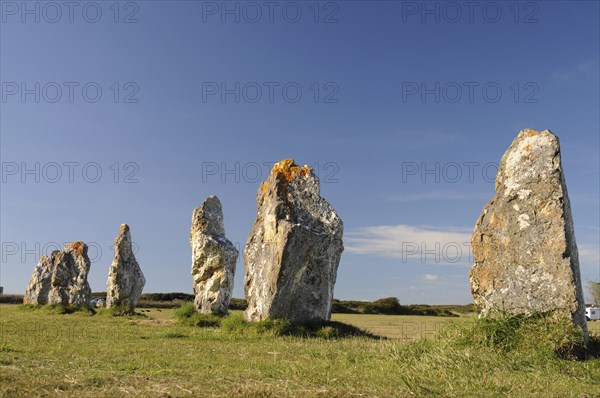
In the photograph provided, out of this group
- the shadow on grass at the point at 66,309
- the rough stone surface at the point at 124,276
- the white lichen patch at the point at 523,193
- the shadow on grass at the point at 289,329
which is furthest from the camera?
the rough stone surface at the point at 124,276

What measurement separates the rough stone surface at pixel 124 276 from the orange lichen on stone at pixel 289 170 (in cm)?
1583

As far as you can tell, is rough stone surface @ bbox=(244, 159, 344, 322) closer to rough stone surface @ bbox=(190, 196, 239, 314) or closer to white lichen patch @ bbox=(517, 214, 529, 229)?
white lichen patch @ bbox=(517, 214, 529, 229)

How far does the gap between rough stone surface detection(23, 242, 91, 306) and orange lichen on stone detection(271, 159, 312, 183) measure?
20.2m

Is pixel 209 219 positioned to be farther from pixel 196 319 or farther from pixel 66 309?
pixel 66 309

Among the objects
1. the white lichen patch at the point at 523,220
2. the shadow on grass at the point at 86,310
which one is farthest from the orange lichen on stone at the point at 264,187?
the shadow on grass at the point at 86,310

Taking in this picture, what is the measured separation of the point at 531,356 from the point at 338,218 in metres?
9.00

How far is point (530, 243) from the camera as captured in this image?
11828 millimetres

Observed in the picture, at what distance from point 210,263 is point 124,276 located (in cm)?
880

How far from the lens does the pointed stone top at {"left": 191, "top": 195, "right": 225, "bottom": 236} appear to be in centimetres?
2748

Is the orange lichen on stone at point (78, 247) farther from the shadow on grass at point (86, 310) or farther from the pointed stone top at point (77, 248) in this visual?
the shadow on grass at point (86, 310)

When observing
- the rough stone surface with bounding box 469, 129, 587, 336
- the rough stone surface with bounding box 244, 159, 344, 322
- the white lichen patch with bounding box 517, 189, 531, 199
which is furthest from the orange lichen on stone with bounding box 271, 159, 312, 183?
the white lichen patch with bounding box 517, 189, 531, 199

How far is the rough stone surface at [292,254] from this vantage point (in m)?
17.3

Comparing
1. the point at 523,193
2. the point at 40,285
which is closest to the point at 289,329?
the point at 523,193

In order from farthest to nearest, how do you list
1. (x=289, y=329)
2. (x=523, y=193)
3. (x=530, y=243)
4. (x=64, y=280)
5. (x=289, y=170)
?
(x=64, y=280) → (x=289, y=170) → (x=289, y=329) → (x=523, y=193) → (x=530, y=243)
